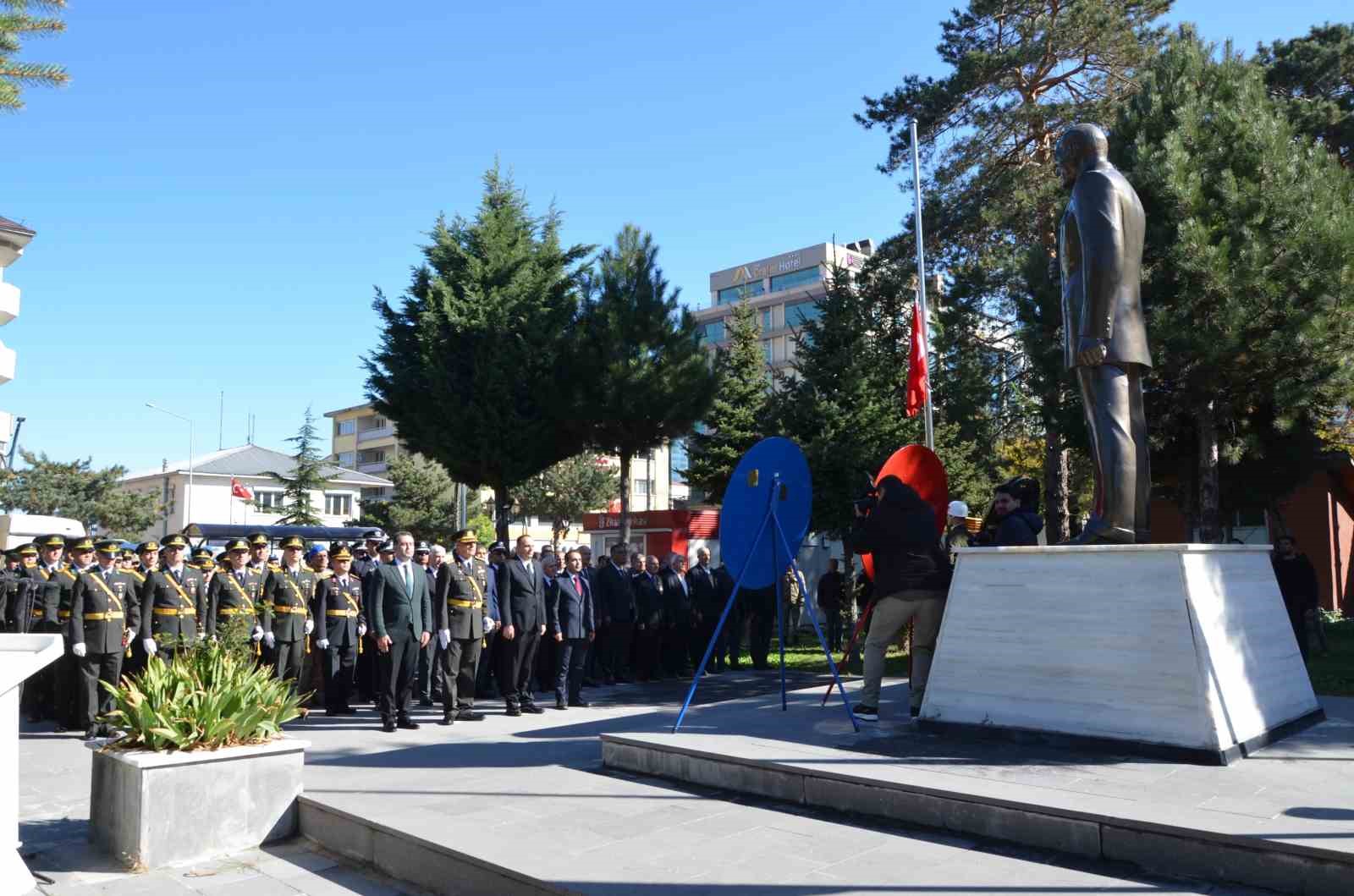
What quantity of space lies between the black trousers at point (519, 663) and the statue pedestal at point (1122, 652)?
567 centimetres

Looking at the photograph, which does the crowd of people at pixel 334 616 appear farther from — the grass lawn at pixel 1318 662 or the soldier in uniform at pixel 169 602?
the grass lawn at pixel 1318 662

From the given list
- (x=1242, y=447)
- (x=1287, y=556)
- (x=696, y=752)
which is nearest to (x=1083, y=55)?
(x=1242, y=447)

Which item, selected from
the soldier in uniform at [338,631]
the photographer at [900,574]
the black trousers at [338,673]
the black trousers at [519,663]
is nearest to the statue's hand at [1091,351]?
the photographer at [900,574]

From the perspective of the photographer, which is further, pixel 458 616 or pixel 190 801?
pixel 458 616

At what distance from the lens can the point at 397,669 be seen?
33.9 ft

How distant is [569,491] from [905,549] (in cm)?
4518

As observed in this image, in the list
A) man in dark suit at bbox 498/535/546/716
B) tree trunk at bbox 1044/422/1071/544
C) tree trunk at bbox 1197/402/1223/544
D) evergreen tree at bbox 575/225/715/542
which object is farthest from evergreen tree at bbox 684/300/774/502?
man in dark suit at bbox 498/535/546/716

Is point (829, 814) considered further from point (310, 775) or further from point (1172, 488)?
point (1172, 488)

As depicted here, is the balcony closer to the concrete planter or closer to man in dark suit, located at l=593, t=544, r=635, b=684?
man in dark suit, located at l=593, t=544, r=635, b=684

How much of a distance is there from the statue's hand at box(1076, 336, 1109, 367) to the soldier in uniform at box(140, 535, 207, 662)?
9385mm

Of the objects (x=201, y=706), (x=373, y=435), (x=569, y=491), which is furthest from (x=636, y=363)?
(x=373, y=435)

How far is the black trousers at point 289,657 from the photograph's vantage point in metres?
11.6

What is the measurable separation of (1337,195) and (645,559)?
12289 millimetres

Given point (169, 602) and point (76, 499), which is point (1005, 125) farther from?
point (76, 499)
